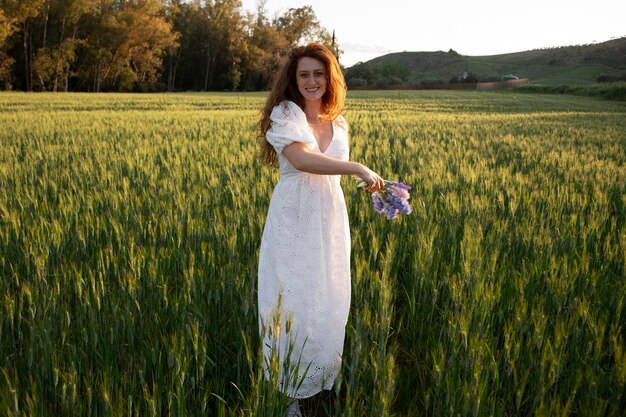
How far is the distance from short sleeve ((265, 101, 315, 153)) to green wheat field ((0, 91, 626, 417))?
469mm

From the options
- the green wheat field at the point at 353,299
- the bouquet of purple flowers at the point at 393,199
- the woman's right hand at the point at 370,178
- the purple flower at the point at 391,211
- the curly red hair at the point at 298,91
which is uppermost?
the curly red hair at the point at 298,91

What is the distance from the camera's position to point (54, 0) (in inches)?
1628

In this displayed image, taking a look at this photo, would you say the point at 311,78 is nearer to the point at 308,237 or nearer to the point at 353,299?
the point at 308,237

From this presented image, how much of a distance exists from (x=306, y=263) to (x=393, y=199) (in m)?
0.36

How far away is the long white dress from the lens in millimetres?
1723

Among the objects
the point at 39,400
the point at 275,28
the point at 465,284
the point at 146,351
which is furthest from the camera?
the point at 275,28

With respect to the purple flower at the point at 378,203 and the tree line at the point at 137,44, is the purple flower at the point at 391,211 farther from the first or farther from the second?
the tree line at the point at 137,44

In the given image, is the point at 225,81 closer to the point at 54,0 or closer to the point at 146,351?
the point at 54,0

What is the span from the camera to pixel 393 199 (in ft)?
5.80

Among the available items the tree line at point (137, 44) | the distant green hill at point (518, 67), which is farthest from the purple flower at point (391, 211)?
the distant green hill at point (518, 67)

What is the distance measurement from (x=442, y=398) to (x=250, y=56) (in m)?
55.8

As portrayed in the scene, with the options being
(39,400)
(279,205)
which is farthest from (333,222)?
(39,400)

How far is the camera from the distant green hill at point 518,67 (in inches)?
2440

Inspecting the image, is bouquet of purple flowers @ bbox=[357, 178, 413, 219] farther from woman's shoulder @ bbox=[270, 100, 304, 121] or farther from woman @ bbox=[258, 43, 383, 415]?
woman's shoulder @ bbox=[270, 100, 304, 121]
